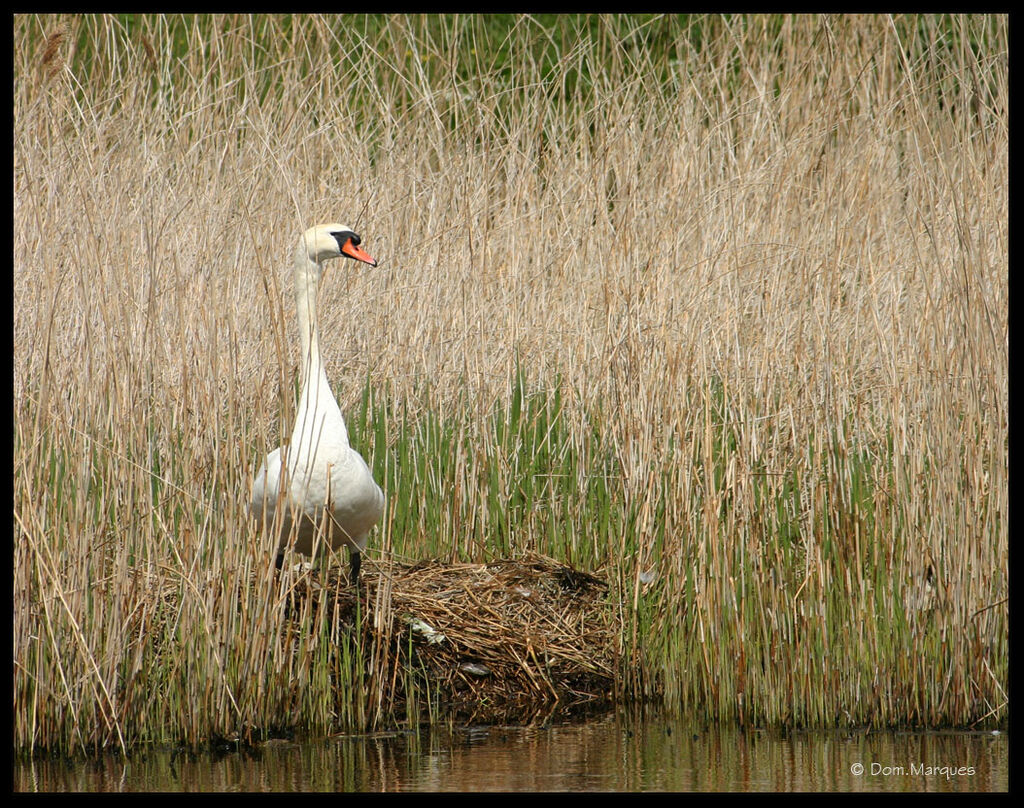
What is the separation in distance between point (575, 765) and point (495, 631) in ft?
3.34

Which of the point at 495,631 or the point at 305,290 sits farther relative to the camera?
the point at 495,631

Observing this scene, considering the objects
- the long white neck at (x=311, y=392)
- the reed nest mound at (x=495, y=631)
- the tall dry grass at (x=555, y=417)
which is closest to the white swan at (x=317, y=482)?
the long white neck at (x=311, y=392)

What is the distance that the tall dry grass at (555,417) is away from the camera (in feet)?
12.8

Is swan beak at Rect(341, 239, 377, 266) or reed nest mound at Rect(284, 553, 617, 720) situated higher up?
swan beak at Rect(341, 239, 377, 266)

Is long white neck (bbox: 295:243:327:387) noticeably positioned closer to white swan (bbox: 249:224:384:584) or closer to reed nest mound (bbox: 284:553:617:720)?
white swan (bbox: 249:224:384:584)

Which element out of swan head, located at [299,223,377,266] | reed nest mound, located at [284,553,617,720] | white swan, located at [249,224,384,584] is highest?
swan head, located at [299,223,377,266]

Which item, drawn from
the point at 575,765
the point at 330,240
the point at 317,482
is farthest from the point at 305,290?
the point at 575,765

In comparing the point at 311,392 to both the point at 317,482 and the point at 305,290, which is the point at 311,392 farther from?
the point at 305,290

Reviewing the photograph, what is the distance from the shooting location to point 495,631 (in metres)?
4.91

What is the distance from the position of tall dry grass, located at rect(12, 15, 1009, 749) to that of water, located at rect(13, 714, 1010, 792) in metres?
0.11

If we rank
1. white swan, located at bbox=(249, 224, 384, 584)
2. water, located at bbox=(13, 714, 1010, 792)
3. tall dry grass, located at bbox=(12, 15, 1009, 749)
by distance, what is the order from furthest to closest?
1. white swan, located at bbox=(249, 224, 384, 584)
2. tall dry grass, located at bbox=(12, 15, 1009, 749)
3. water, located at bbox=(13, 714, 1010, 792)

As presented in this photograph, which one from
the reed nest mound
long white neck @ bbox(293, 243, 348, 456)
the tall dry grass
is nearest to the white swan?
long white neck @ bbox(293, 243, 348, 456)

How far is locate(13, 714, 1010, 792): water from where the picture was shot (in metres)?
3.71
